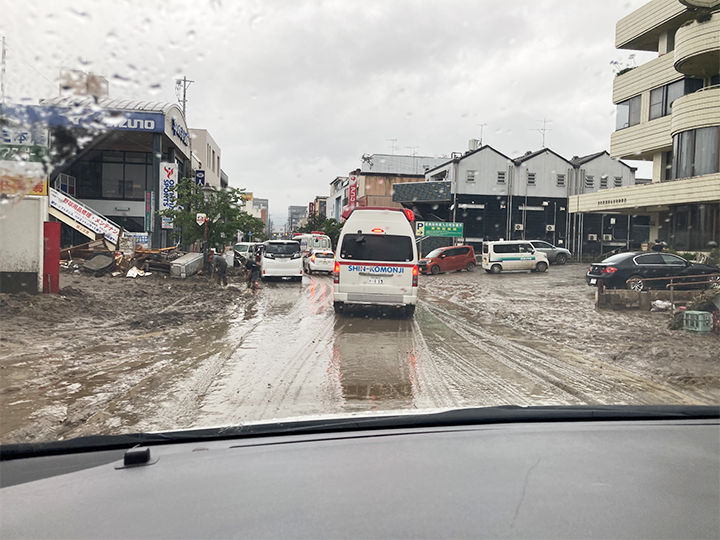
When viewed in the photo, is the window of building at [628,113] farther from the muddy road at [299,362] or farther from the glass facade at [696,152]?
the muddy road at [299,362]

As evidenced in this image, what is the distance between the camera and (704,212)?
2375 centimetres

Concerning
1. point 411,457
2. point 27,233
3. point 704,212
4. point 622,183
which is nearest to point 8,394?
point 411,457

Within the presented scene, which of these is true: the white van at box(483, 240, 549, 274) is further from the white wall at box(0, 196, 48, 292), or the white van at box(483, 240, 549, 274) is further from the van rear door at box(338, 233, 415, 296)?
the white wall at box(0, 196, 48, 292)

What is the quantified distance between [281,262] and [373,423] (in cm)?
1972

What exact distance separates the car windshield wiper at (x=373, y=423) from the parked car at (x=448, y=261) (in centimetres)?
2701

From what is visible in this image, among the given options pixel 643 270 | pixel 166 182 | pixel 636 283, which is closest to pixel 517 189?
pixel 166 182

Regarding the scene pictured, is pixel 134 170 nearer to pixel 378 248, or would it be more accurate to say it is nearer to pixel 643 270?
pixel 378 248

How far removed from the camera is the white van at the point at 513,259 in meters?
30.1

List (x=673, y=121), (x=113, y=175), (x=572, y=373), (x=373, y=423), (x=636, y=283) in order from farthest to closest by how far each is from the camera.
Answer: (x=113, y=175) → (x=673, y=121) → (x=636, y=283) → (x=572, y=373) → (x=373, y=423)

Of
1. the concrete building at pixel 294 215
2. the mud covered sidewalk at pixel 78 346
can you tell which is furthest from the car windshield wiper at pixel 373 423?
the concrete building at pixel 294 215

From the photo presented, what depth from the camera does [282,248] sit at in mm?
22641

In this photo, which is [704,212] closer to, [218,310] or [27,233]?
[218,310]

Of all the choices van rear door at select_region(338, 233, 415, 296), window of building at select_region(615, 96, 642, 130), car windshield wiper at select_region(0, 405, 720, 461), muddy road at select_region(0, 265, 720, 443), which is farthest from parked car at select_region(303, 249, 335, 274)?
car windshield wiper at select_region(0, 405, 720, 461)

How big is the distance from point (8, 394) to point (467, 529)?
564 cm
